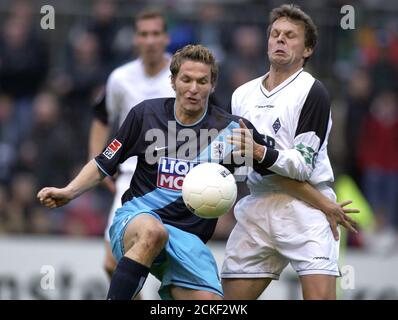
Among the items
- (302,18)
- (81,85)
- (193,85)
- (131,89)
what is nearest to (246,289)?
(193,85)

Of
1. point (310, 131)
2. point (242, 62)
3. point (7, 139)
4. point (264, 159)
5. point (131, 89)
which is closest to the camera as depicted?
point (264, 159)

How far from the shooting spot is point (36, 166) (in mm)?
11617

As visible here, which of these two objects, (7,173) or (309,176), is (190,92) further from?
(7,173)

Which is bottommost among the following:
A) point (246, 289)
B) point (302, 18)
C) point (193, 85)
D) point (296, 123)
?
point (246, 289)

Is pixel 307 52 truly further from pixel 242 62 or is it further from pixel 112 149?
pixel 242 62

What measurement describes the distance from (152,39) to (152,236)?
2883 mm

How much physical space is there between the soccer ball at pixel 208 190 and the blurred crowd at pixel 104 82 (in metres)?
5.08

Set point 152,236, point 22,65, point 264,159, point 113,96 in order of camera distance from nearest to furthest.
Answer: point 152,236
point 264,159
point 113,96
point 22,65

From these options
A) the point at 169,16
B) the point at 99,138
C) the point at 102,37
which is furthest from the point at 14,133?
the point at 99,138

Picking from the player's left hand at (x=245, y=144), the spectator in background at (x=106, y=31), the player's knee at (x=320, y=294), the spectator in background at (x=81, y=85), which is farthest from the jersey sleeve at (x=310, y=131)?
the spectator in background at (x=106, y=31)

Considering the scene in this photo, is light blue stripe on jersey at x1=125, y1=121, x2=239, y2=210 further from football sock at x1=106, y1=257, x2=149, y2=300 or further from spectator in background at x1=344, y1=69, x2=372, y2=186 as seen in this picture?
spectator in background at x1=344, y1=69, x2=372, y2=186

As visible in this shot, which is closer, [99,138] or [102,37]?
[99,138]

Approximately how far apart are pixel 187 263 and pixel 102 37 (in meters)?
6.39

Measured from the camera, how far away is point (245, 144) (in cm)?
602
